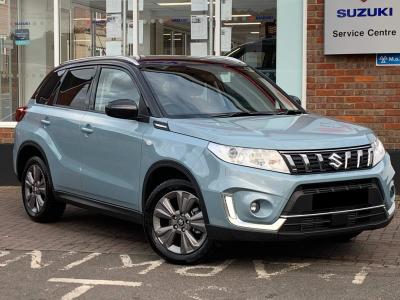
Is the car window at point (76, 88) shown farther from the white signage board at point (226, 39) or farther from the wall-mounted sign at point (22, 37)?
the wall-mounted sign at point (22, 37)

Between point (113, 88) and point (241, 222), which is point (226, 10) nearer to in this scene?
point (113, 88)

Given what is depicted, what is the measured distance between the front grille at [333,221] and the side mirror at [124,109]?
1700 millimetres

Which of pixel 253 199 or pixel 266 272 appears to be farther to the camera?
pixel 266 272

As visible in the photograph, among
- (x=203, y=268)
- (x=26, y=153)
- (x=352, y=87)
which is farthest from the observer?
(x=352, y=87)

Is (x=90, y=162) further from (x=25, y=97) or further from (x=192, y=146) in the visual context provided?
(x=25, y=97)

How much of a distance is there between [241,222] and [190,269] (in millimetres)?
694

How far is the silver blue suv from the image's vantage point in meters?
4.86

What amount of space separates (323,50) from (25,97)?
504cm

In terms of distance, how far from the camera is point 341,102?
8.85m

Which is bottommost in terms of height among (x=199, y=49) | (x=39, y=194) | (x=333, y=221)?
(x=39, y=194)

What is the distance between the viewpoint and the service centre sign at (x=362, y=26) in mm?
8539

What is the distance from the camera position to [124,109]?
562 centimetres

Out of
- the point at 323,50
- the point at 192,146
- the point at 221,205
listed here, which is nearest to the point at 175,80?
the point at 192,146

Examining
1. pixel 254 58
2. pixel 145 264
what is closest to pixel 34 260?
pixel 145 264
